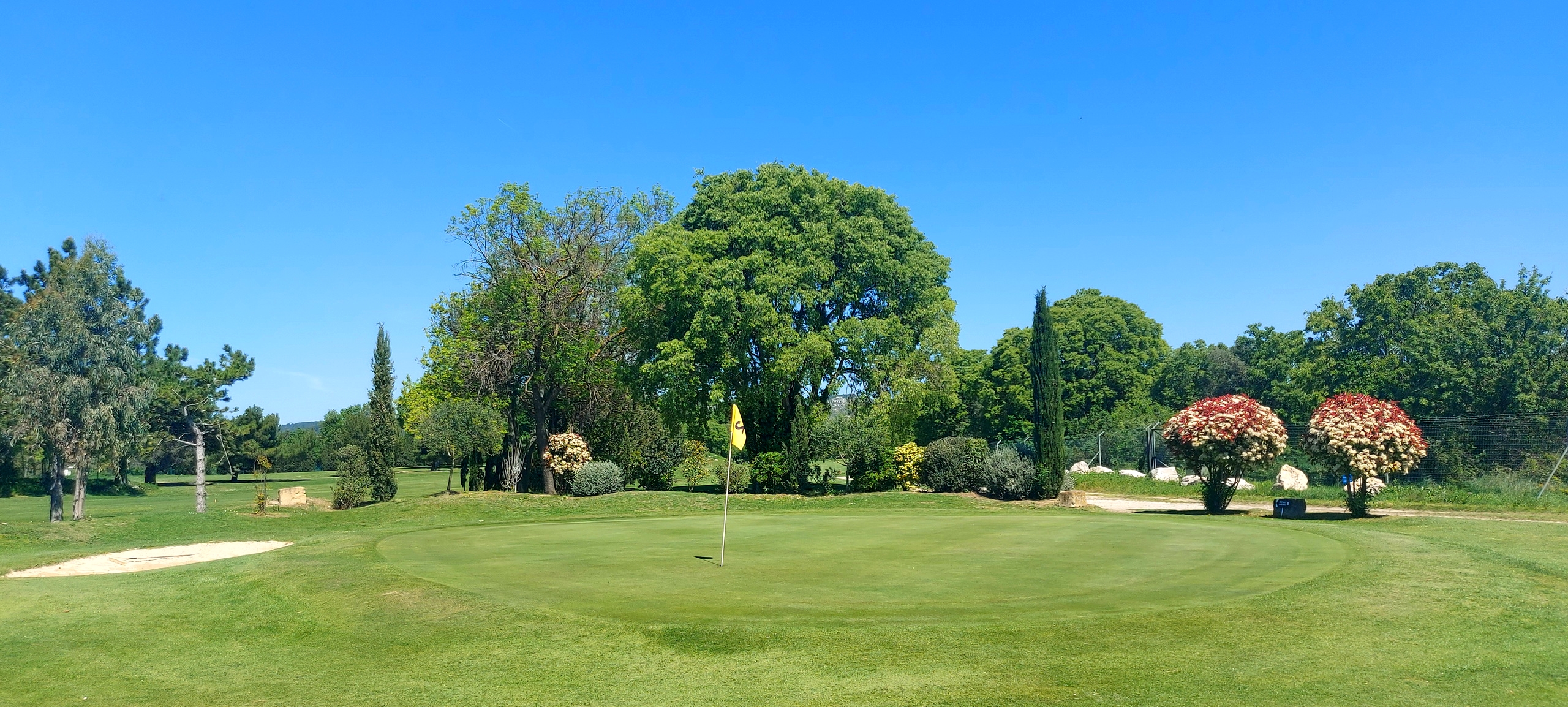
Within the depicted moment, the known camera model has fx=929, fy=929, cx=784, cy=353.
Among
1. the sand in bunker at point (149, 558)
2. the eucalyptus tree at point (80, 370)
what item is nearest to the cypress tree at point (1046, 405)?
the sand in bunker at point (149, 558)

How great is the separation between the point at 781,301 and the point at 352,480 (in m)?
18.0

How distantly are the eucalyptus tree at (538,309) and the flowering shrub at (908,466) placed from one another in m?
13.0

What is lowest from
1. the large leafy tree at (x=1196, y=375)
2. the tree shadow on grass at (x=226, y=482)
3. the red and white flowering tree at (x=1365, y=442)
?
the tree shadow on grass at (x=226, y=482)

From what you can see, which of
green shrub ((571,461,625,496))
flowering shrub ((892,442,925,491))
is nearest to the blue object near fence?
flowering shrub ((892,442,925,491))

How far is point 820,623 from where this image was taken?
10289 millimetres

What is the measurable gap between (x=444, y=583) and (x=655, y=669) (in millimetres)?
5341

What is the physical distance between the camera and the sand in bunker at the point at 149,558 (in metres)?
16.8

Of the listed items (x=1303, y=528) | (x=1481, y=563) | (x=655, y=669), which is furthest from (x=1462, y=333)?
(x=655, y=669)

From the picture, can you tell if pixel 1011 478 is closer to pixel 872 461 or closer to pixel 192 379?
pixel 872 461

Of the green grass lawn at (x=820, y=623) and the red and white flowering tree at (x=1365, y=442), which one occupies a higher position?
the red and white flowering tree at (x=1365, y=442)

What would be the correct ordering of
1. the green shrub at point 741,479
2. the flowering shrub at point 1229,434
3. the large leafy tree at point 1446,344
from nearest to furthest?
1. the flowering shrub at point 1229,434
2. the green shrub at point 741,479
3. the large leafy tree at point 1446,344

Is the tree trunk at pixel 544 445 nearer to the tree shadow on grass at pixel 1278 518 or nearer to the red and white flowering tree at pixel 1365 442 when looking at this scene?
the tree shadow on grass at pixel 1278 518

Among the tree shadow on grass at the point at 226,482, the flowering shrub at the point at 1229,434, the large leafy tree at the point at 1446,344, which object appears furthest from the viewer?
the tree shadow on grass at the point at 226,482

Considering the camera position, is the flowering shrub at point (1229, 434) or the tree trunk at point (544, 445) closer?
the flowering shrub at point (1229, 434)
